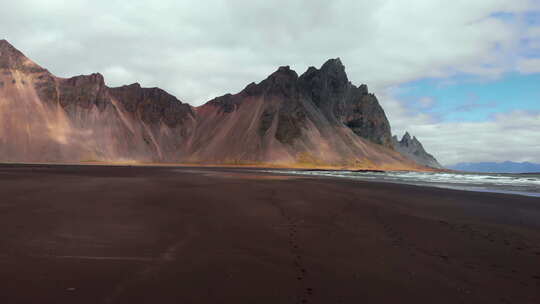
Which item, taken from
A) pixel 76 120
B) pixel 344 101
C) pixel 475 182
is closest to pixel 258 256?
pixel 475 182

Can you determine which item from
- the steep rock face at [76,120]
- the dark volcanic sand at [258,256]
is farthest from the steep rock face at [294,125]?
the dark volcanic sand at [258,256]

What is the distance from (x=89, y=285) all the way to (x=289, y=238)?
4860 millimetres

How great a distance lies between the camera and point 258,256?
6668mm

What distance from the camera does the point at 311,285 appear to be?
5066 millimetres

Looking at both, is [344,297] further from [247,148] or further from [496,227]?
[247,148]

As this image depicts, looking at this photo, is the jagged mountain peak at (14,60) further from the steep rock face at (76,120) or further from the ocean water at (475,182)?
the ocean water at (475,182)

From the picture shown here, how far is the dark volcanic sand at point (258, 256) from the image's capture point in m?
4.71

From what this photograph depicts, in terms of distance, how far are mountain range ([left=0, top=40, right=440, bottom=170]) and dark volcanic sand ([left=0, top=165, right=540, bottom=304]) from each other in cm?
10441

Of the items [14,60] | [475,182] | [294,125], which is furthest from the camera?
[294,125]

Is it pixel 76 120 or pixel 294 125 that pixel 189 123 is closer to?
pixel 76 120

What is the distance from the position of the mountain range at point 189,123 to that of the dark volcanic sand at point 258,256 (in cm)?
10441

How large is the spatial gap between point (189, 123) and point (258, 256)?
143940 millimetres

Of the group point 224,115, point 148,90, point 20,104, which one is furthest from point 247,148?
point 20,104

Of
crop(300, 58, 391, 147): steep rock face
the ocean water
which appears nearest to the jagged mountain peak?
crop(300, 58, 391, 147): steep rock face
